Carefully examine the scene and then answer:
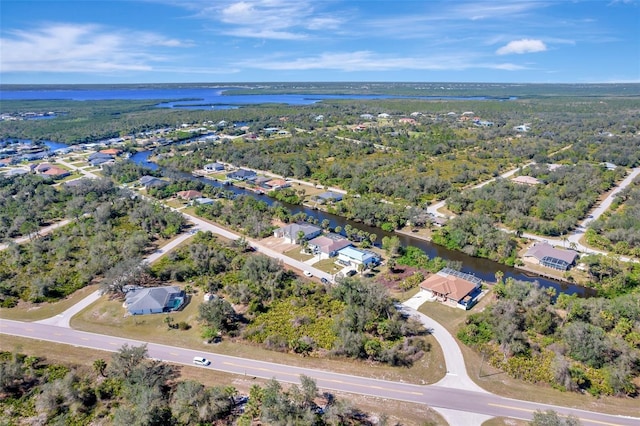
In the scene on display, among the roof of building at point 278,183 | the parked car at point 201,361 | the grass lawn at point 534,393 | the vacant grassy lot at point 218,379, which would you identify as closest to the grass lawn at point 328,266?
the grass lawn at point 534,393

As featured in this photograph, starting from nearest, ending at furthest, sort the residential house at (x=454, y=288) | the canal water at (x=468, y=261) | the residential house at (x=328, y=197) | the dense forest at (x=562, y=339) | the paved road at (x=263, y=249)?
1. the dense forest at (x=562, y=339)
2. the residential house at (x=454, y=288)
3. the canal water at (x=468, y=261)
4. the paved road at (x=263, y=249)
5. the residential house at (x=328, y=197)

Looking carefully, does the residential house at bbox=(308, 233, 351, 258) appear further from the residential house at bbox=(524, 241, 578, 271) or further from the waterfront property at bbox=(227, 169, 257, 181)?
the waterfront property at bbox=(227, 169, 257, 181)

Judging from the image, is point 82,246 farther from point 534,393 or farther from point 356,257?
point 534,393

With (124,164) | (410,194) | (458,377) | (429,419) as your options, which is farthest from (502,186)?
(124,164)

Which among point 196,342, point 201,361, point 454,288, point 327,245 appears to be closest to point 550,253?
point 454,288

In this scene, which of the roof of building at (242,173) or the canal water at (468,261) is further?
the roof of building at (242,173)

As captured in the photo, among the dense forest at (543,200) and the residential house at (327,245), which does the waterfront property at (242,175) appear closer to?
the residential house at (327,245)

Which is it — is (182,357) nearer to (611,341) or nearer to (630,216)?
(611,341)
